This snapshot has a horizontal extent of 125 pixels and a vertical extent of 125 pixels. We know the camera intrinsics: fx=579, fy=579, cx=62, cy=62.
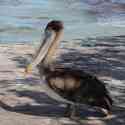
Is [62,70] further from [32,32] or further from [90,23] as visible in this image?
[90,23]

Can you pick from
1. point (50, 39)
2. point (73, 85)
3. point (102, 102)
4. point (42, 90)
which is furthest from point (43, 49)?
point (42, 90)

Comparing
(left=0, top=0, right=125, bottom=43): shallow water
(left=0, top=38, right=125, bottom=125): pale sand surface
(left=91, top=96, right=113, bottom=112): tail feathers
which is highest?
(left=91, top=96, right=113, bottom=112): tail feathers

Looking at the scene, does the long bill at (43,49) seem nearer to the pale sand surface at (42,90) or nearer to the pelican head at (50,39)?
the pelican head at (50,39)

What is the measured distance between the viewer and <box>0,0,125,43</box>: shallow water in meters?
16.4

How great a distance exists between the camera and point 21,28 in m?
17.2

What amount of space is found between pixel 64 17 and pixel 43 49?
13.4 meters

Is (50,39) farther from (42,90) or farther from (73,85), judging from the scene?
(42,90)

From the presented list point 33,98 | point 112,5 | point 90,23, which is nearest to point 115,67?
point 33,98

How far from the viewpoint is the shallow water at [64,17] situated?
16359 millimetres

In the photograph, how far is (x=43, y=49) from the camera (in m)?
7.18

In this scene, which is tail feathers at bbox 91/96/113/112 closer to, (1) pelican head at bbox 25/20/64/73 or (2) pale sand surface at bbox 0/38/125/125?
(2) pale sand surface at bbox 0/38/125/125

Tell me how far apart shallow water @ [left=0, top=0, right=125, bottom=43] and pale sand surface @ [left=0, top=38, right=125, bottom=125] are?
131 inches

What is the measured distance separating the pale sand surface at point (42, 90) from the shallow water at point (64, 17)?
10.9 ft

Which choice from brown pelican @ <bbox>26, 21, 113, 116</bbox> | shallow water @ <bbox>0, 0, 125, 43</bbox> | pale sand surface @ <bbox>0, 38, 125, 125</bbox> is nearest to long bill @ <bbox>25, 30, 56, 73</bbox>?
brown pelican @ <bbox>26, 21, 113, 116</bbox>
